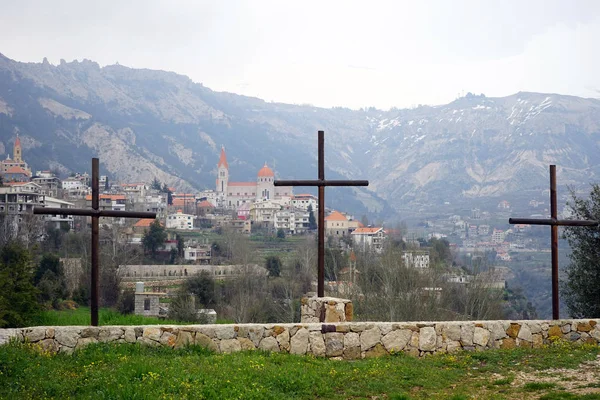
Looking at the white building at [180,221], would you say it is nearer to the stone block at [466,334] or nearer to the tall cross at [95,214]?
the tall cross at [95,214]

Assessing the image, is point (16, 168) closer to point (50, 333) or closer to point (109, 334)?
point (50, 333)

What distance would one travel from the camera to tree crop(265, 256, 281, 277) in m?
47.4

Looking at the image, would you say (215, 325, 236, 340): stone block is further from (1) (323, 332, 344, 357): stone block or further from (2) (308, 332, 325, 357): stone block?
(1) (323, 332, 344, 357): stone block

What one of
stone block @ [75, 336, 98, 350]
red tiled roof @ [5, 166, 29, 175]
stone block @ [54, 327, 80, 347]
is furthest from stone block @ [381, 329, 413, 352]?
red tiled roof @ [5, 166, 29, 175]

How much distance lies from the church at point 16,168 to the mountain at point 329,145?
3409mm

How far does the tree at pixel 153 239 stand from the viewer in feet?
191

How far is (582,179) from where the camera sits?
109 meters

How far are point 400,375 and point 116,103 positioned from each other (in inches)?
7698

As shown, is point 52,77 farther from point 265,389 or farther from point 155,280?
point 265,389

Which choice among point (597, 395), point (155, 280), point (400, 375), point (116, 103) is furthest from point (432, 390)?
point (116, 103)

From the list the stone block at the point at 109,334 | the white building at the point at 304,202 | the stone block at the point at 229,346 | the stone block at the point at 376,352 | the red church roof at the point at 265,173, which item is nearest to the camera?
the stone block at the point at 109,334

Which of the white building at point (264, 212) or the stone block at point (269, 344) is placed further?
the white building at point (264, 212)

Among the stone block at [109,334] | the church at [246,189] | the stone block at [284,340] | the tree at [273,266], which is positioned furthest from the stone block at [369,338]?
the church at [246,189]

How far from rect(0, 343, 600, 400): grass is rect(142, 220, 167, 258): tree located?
167 ft
